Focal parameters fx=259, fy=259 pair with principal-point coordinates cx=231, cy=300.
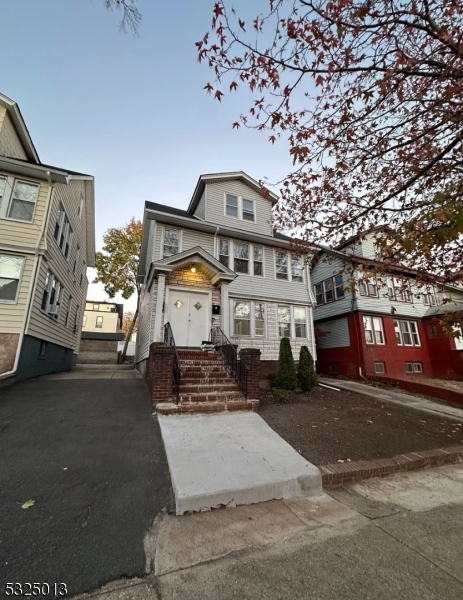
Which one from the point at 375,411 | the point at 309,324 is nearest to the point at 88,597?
the point at 375,411

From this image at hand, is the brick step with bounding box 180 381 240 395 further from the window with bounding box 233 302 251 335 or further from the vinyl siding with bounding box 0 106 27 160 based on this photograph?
the vinyl siding with bounding box 0 106 27 160

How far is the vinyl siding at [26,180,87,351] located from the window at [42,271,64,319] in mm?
215

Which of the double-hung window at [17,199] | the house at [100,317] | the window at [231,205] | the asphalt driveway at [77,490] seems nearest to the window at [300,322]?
the window at [231,205]

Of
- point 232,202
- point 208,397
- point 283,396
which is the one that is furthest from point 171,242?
point 283,396

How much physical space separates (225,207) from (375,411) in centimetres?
1043

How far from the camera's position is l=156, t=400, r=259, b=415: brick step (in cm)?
560

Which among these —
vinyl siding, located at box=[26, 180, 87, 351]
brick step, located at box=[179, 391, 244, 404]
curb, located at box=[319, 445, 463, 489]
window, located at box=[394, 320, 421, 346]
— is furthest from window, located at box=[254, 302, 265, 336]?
window, located at box=[394, 320, 421, 346]

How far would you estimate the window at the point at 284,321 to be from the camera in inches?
482

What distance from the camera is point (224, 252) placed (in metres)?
12.0

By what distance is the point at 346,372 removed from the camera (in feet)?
48.6

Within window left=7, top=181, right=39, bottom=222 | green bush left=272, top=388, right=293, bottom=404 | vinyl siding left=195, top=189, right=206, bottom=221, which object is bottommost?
green bush left=272, top=388, right=293, bottom=404

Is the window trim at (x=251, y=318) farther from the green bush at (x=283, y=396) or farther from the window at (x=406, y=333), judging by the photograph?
the window at (x=406, y=333)

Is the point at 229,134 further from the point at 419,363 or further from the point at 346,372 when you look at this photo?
the point at 419,363

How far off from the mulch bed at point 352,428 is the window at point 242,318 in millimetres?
3550
